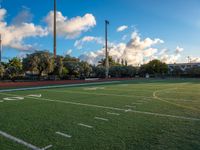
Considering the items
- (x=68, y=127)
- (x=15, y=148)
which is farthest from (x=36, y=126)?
(x=15, y=148)

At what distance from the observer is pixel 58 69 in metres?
34.9

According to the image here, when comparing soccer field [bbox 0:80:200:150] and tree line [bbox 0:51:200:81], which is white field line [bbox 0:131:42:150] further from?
tree line [bbox 0:51:200:81]

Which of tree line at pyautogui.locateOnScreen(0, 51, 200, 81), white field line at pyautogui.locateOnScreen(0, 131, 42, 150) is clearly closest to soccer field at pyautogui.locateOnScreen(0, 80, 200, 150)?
white field line at pyautogui.locateOnScreen(0, 131, 42, 150)

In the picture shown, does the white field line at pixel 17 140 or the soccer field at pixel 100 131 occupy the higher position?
the soccer field at pixel 100 131

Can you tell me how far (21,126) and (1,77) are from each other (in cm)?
3256

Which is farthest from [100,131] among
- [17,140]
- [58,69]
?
[58,69]

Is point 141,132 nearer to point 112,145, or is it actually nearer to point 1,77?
point 112,145

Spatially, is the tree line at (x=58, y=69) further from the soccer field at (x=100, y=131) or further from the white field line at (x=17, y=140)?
the white field line at (x=17, y=140)

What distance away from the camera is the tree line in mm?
31234

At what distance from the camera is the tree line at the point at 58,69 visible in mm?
31234

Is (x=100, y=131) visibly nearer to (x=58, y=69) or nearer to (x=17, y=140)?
(x=17, y=140)

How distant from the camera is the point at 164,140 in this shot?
3.96m

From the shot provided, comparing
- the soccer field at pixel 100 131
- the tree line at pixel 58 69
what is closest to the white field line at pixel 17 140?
the soccer field at pixel 100 131

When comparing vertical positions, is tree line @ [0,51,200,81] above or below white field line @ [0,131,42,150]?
above
